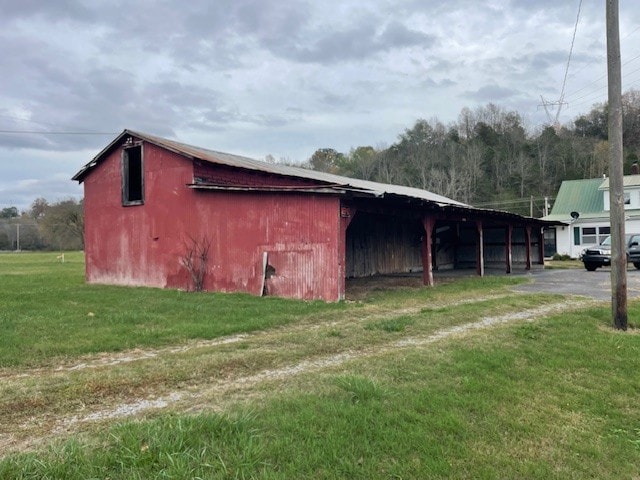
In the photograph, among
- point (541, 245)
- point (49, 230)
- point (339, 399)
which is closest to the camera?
point (339, 399)

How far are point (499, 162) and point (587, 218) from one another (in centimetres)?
3240

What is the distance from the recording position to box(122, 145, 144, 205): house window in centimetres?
1711

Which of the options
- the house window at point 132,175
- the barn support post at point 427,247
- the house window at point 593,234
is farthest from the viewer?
the house window at point 593,234

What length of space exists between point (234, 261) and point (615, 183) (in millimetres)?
9553

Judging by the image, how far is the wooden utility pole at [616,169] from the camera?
822 cm

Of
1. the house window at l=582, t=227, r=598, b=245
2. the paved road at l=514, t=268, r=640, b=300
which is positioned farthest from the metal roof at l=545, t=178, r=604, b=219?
the paved road at l=514, t=268, r=640, b=300

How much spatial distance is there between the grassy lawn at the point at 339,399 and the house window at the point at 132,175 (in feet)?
28.3

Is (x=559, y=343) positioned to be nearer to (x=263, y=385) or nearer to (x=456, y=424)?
(x=456, y=424)

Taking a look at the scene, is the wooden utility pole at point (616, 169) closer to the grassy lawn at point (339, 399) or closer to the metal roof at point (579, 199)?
the grassy lawn at point (339, 399)

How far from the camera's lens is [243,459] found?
10.4 ft

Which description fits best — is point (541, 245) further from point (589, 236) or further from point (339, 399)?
point (339, 399)

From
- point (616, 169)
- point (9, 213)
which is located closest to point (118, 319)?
point (616, 169)

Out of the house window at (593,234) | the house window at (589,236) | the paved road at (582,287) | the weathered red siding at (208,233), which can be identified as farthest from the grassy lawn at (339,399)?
the house window at (589,236)

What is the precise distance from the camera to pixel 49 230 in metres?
68.6
